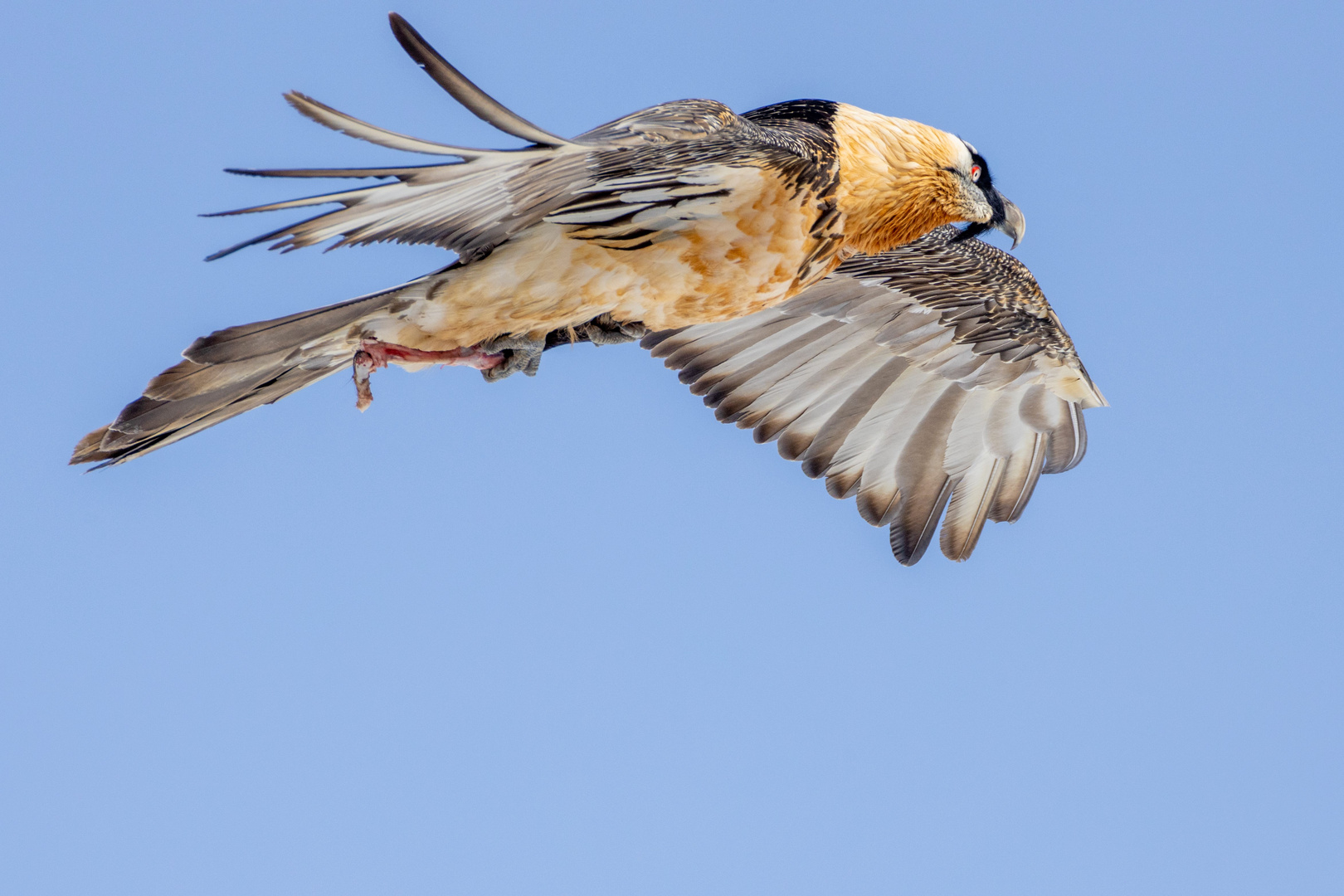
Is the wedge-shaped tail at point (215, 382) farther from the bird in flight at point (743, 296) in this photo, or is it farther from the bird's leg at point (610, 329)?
the bird's leg at point (610, 329)

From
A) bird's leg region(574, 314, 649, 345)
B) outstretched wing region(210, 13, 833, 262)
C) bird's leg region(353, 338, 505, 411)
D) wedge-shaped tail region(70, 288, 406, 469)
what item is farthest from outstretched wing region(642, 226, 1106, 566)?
wedge-shaped tail region(70, 288, 406, 469)

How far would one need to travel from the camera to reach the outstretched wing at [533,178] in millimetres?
3348

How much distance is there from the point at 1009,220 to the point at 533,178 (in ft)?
11.2

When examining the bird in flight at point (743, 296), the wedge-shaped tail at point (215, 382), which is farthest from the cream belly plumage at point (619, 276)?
the wedge-shaped tail at point (215, 382)

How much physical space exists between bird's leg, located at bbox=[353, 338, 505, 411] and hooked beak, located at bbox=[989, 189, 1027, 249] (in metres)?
2.79

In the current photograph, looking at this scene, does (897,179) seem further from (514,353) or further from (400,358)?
(400,358)

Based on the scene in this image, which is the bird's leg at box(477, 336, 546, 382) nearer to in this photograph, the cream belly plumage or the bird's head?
the cream belly plumage

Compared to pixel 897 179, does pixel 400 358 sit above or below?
below

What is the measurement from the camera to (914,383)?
23.0 feet

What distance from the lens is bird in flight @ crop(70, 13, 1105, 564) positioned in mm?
3916

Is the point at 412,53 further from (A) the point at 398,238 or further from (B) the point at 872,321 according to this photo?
Result: (B) the point at 872,321

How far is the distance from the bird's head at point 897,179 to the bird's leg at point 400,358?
1670 mm

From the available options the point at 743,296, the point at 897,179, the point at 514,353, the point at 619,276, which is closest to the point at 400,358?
the point at 514,353

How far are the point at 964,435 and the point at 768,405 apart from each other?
1.11 m
